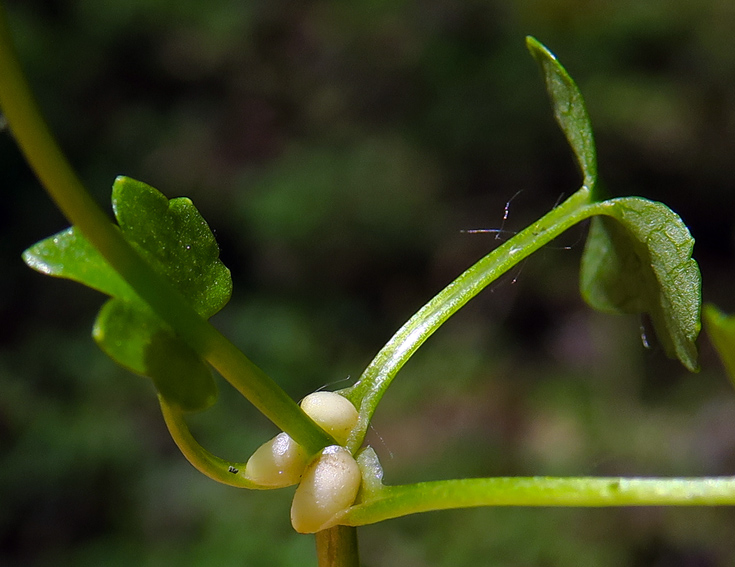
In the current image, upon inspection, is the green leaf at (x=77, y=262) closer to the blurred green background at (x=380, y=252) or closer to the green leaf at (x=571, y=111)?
the green leaf at (x=571, y=111)

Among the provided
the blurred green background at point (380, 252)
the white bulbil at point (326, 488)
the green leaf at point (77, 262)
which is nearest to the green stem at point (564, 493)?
the white bulbil at point (326, 488)

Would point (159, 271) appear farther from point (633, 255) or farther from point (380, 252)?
point (380, 252)

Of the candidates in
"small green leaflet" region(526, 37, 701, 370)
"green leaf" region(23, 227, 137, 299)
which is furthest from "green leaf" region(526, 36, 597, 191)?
"green leaf" region(23, 227, 137, 299)

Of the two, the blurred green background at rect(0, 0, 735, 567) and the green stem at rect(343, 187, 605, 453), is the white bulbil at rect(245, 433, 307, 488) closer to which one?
the green stem at rect(343, 187, 605, 453)

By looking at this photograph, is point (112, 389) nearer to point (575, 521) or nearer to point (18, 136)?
point (575, 521)

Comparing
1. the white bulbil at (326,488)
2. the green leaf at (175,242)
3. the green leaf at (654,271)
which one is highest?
the green leaf at (175,242)
